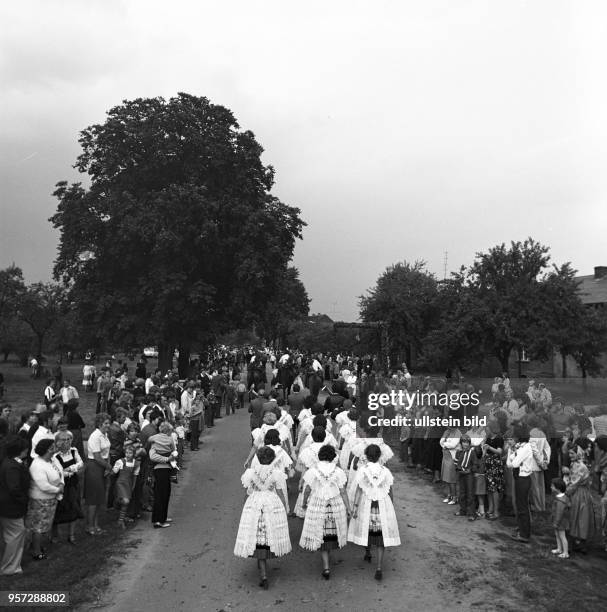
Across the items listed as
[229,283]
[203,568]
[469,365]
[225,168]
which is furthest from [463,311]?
[203,568]

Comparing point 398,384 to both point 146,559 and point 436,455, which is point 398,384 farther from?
point 146,559

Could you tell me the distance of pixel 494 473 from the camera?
965 centimetres

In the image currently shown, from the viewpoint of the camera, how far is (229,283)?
2998 cm

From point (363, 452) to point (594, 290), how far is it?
4812 cm

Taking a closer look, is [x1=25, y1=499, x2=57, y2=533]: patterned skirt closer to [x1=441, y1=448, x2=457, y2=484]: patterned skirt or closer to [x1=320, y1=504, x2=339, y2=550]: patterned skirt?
[x1=320, y1=504, x2=339, y2=550]: patterned skirt

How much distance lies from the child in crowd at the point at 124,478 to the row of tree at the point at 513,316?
24.8 metres

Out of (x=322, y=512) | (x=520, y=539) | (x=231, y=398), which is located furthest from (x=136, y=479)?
(x=231, y=398)

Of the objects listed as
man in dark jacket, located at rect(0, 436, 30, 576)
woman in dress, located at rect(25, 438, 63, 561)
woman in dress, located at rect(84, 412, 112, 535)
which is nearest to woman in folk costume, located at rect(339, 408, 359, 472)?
woman in dress, located at rect(84, 412, 112, 535)

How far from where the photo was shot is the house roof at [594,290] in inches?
1788

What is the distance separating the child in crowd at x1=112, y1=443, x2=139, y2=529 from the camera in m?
9.19

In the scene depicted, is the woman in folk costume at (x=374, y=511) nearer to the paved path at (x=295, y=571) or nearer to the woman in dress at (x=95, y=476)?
the paved path at (x=295, y=571)

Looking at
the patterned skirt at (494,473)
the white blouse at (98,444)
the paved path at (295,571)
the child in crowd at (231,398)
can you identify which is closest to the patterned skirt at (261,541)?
the paved path at (295,571)

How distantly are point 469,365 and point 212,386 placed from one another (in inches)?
752

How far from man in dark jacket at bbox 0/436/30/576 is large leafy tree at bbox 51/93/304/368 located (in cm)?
1922
